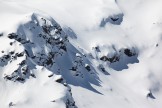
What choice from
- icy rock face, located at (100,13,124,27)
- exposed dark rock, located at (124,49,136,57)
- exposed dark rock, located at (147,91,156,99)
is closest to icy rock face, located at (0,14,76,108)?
icy rock face, located at (100,13,124,27)

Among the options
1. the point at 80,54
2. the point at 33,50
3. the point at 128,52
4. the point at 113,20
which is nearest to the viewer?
the point at 33,50

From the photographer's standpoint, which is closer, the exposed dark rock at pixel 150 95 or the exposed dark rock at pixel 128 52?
the exposed dark rock at pixel 150 95

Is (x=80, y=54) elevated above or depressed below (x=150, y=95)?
above

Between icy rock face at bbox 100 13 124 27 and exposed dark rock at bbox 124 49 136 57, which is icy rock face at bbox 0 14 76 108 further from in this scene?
exposed dark rock at bbox 124 49 136 57

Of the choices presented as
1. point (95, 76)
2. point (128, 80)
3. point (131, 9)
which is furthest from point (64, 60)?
point (131, 9)

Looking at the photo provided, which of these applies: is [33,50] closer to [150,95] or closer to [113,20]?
[150,95]

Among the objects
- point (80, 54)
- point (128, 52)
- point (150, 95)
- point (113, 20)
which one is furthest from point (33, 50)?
point (113, 20)

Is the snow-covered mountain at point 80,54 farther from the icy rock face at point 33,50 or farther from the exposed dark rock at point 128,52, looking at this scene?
the exposed dark rock at point 128,52

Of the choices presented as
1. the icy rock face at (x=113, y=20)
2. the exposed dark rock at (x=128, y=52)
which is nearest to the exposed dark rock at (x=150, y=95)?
the exposed dark rock at (x=128, y=52)
